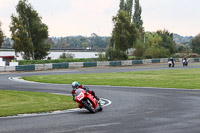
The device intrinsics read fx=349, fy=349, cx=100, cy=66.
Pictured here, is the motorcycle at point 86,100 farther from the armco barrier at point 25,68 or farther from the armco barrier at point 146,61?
the armco barrier at point 146,61

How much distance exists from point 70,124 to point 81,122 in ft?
1.65

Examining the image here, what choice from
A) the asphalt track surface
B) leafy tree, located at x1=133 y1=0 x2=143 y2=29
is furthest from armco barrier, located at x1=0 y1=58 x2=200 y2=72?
the asphalt track surface

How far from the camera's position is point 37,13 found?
209 ft

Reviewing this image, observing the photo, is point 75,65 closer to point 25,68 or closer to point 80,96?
point 25,68

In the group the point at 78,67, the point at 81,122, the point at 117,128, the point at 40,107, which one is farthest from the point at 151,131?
the point at 78,67

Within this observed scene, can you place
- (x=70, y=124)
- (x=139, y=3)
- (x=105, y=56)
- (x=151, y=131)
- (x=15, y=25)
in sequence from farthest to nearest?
(x=139, y=3), (x=105, y=56), (x=15, y=25), (x=70, y=124), (x=151, y=131)

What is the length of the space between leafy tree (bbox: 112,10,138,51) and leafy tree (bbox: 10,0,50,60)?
14168 millimetres

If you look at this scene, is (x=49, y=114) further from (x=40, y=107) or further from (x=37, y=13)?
(x=37, y=13)

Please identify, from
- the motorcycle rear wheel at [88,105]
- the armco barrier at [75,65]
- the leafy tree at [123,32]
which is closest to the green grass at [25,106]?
the motorcycle rear wheel at [88,105]

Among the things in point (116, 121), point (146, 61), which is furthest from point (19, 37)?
point (116, 121)

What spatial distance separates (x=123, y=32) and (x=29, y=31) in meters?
18.5

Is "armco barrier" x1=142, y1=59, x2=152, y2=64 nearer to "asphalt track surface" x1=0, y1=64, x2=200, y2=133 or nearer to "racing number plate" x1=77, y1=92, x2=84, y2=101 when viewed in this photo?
"asphalt track surface" x1=0, y1=64, x2=200, y2=133

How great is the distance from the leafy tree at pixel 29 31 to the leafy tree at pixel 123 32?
1417cm

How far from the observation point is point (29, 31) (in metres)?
62.9
